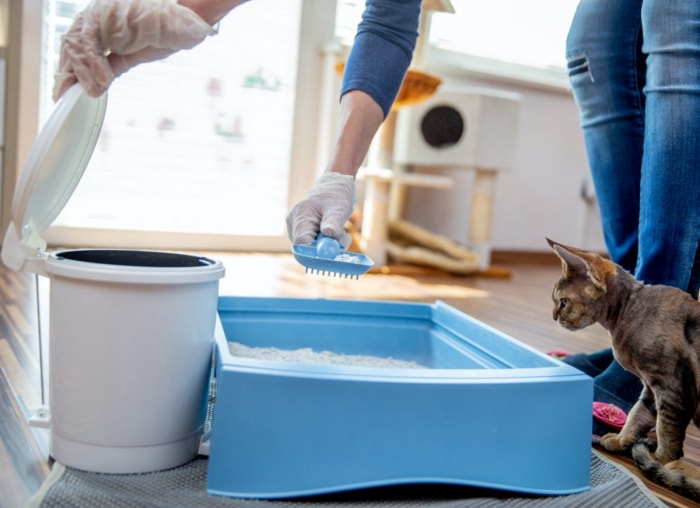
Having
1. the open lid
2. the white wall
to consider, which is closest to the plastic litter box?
the open lid

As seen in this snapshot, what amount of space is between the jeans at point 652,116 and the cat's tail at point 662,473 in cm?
24

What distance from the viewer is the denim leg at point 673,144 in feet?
3.13

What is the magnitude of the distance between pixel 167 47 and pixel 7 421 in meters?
0.49

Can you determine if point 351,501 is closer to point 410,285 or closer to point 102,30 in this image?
point 102,30

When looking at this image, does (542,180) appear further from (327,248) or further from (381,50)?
(327,248)

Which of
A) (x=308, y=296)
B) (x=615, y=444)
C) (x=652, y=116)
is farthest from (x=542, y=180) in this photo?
(x=615, y=444)

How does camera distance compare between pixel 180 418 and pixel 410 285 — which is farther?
pixel 410 285

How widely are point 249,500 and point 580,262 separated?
490 mm

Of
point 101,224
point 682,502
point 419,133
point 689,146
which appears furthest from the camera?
point 419,133

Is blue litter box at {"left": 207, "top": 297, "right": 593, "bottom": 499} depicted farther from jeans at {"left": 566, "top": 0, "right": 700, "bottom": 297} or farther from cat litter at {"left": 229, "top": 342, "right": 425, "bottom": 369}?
jeans at {"left": 566, "top": 0, "right": 700, "bottom": 297}

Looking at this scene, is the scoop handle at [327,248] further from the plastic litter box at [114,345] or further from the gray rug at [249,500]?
the gray rug at [249,500]

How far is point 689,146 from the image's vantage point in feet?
3.14

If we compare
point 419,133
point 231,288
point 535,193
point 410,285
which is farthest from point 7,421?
point 535,193

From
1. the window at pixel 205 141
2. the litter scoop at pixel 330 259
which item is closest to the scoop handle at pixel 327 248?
the litter scoop at pixel 330 259
